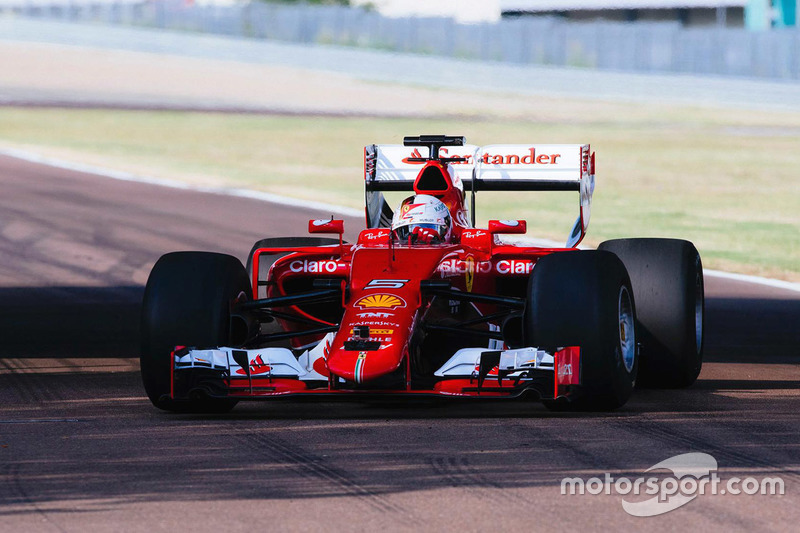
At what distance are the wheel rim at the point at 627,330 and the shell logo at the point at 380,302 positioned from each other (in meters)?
1.39

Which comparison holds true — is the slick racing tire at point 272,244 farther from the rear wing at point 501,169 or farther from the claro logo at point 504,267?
the claro logo at point 504,267

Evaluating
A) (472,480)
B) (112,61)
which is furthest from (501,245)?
(112,61)

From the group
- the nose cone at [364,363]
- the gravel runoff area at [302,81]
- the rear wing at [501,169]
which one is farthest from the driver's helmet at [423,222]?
the gravel runoff area at [302,81]

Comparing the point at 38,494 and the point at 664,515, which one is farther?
the point at 38,494

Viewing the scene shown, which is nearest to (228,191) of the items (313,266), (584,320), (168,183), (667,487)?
(168,183)


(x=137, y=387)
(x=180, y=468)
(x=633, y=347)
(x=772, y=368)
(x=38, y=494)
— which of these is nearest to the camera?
(x=38, y=494)

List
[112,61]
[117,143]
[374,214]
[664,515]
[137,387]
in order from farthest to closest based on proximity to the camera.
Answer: [112,61] < [117,143] < [374,214] < [137,387] < [664,515]

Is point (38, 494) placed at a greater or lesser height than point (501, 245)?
lesser

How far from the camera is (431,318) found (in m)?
10.0

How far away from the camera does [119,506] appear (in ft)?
21.5

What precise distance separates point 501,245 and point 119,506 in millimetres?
4844

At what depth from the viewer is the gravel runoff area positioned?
1911 inches

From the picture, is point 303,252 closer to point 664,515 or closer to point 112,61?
point 664,515

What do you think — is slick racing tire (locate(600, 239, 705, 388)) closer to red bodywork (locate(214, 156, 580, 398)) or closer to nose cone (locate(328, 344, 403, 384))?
red bodywork (locate(214, 156, 580, 398))
